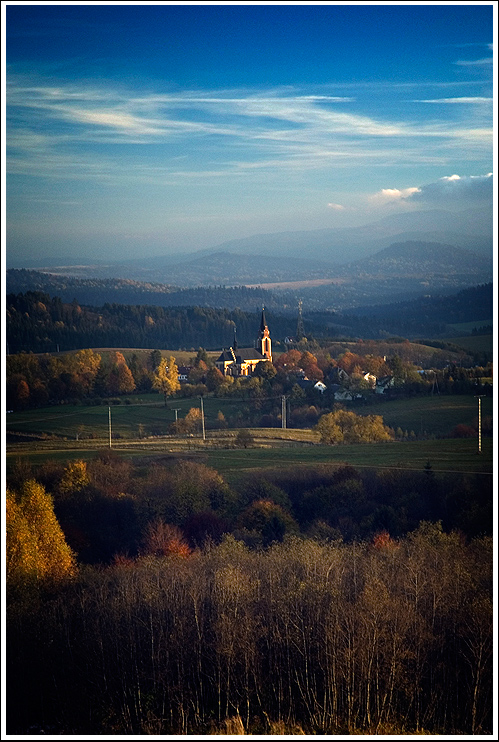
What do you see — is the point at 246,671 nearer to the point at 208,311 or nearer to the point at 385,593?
the point at 385,593

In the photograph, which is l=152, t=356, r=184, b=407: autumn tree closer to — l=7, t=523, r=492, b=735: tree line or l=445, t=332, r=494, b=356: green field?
l=445, t=332, r=494, b=356: green field

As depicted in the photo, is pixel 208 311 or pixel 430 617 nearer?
pixel 430 617

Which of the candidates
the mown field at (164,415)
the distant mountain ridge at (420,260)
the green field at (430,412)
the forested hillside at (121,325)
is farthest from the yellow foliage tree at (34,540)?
the green field at (430,412)

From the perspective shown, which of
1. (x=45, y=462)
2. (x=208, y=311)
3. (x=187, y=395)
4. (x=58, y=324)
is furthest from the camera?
(x=208, y=311)

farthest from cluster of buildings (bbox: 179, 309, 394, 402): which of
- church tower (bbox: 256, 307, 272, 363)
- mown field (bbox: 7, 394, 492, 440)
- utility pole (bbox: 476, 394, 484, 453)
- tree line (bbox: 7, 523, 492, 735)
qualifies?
tree line (bbox: 7, 523, 492, 735)

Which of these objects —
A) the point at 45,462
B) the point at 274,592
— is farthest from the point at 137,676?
the point at 45,462

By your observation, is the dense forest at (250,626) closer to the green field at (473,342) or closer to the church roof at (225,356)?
the green field at (473,342)

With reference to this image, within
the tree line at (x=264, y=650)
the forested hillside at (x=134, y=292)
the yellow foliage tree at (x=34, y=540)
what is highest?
the forested hillside at (x=134, y=292)
